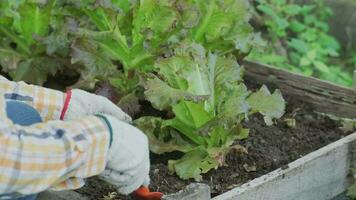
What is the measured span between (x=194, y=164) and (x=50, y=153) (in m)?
0.93

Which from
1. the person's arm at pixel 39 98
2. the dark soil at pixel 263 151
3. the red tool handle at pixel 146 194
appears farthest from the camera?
the dark soil at pixel 263 151

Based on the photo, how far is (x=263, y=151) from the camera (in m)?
3.03

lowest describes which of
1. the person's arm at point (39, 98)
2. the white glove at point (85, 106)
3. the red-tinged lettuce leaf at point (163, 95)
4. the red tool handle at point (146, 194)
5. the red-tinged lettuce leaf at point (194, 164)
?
the red-tinged lettuce leaf at point (194, 164)

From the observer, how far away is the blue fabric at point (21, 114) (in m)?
2.15

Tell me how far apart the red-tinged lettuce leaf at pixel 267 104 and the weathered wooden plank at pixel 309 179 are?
197mm

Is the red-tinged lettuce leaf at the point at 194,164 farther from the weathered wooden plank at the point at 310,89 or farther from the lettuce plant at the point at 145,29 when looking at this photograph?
the weathered wooden plank at the point at 310,89

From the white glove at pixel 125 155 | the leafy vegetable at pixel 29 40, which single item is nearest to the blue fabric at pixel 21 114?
the white glove at pixel 125 155

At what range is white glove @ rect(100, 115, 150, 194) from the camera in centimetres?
208

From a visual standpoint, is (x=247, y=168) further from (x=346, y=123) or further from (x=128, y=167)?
(x=128, y=167)

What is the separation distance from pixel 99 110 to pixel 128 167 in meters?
0.41

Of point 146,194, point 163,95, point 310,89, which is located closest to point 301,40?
point 310,89

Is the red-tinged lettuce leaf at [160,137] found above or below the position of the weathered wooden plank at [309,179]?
above

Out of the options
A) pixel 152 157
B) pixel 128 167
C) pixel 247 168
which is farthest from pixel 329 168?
pixel 128 167

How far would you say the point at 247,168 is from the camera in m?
2.90
